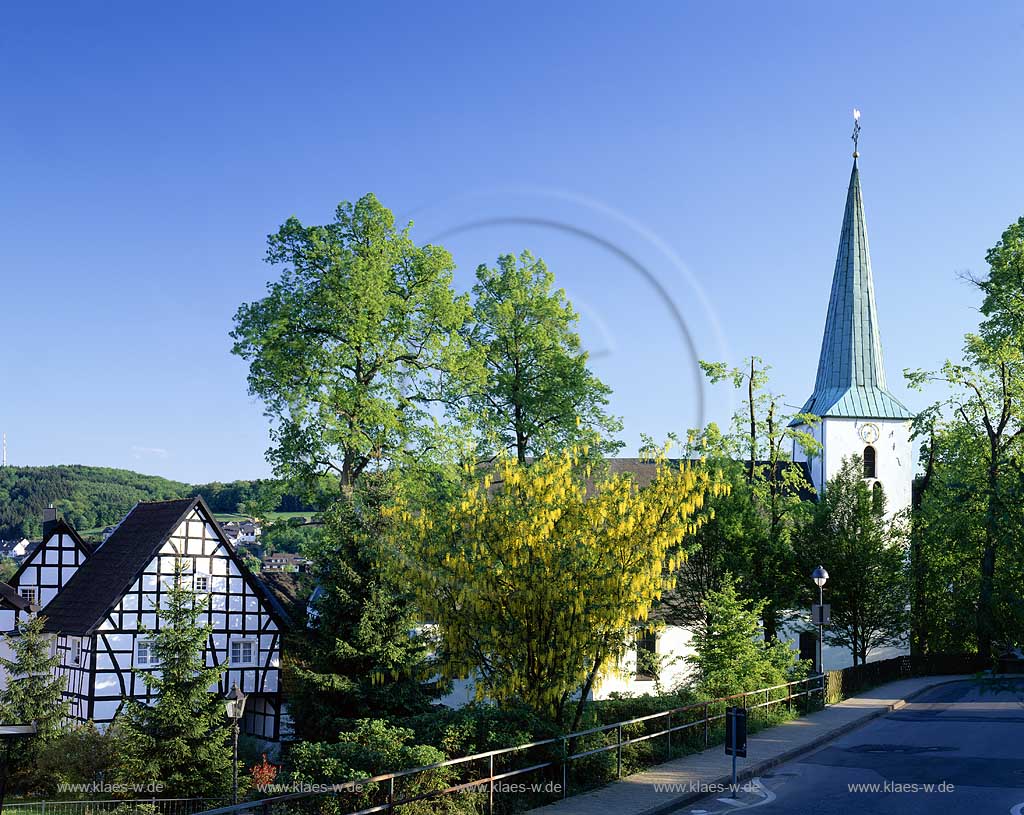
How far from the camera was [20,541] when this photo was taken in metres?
121

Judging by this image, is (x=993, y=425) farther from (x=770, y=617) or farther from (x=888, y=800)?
(x=888, y=800)

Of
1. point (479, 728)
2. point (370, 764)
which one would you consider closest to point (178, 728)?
point (479, 728)

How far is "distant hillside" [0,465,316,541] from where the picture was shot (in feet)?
390

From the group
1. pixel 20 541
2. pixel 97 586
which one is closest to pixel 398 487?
pixel 97 586

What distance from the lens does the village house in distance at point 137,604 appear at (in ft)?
121

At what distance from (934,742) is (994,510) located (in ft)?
42.8

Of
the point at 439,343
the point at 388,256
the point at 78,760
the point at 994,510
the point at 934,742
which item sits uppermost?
the point at 388,256

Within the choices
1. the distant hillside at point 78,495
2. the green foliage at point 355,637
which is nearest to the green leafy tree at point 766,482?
the green foliage at point 355,637

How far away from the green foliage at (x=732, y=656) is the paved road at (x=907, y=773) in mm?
2552

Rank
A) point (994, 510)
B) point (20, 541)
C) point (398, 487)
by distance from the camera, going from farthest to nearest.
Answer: point (20, 541) → point (398, 487) → point (994, 510)

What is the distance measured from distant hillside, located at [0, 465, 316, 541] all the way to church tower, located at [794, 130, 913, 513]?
69.0 meters

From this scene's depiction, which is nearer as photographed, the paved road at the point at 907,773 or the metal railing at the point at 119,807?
the paved road at the point at 907,773

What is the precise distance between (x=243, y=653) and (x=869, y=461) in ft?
124

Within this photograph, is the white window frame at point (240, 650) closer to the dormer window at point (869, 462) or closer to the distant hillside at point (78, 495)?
the dormer window at point (869, 462)
